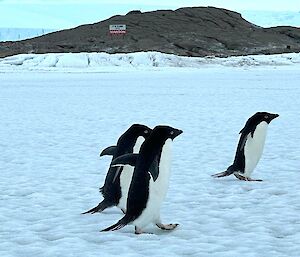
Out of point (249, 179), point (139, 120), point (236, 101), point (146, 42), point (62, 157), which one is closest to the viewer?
point (249, 179)

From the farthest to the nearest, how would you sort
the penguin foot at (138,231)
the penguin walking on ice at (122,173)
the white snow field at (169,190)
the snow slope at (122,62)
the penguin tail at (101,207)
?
the snow slope at (122,62) → the penguin tail at (101,207) → the penguin walking on ice at (122,173) → the penguin foot at (138,231) → the white snow field at (169,190)

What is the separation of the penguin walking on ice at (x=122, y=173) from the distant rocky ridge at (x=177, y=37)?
180 ft

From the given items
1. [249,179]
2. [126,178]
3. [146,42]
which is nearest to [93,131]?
[249,179]

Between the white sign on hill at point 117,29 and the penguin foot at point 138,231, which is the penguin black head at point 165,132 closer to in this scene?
the penguin foot at point 138,231

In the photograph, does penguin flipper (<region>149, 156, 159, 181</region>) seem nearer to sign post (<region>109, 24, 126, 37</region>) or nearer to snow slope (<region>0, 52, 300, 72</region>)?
snow slope (<region>0, 52, 300, 72</region>)

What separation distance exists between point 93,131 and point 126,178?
6926 millimetres

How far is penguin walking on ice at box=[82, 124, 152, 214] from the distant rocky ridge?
180 feet

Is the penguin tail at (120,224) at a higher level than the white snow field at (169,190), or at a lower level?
higher

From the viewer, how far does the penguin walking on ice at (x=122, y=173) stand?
15.6 feet

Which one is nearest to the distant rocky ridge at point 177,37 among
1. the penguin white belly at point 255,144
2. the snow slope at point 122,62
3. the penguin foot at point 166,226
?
the snow slope at point 122,62

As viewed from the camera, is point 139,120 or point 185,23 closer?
point 139,120

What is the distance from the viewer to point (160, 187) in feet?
14.3

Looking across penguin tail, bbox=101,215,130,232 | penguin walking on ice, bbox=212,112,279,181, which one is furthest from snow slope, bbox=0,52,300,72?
penguin tail, bbox=101,215,130,232

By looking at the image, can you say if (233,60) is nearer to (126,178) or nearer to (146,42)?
(146,42)
